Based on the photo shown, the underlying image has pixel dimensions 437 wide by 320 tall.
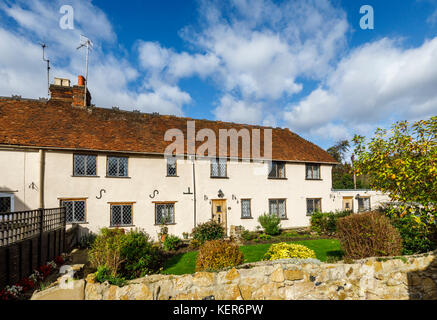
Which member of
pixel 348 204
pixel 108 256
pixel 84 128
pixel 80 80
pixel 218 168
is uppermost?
pixel 80 80

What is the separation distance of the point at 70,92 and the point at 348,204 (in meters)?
26.6

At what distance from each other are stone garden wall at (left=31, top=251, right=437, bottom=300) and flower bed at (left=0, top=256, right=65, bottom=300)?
293 centimetres

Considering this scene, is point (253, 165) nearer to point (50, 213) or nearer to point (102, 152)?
point (102, 152)

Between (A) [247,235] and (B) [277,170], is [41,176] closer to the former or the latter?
(A) [247,235]

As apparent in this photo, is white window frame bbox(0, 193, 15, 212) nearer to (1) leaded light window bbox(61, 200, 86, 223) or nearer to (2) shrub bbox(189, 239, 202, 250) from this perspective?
(1) leaded light window bbox(61, 200, 86, 223)

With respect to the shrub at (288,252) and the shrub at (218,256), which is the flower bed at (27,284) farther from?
the shrub at (288,252)

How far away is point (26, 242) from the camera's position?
8367 millimetres

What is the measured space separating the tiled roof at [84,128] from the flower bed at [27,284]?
293 inches

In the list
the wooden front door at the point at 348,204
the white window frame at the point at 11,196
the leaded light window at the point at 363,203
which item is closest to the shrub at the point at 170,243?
the white window frame at the point at 11,196

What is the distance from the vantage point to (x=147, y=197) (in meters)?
16.2

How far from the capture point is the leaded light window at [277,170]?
20270 millimetres

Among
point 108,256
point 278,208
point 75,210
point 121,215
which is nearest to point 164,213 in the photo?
point 121,215
